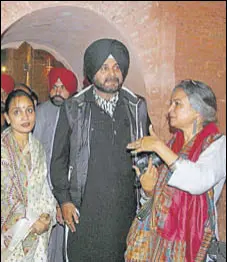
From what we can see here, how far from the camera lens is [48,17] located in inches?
113

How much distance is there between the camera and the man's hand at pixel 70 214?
7.91 ft

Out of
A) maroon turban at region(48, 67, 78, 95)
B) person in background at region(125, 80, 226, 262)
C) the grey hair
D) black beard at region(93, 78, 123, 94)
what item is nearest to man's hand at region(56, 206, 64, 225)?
person in background at region(125, 80, 226, 262)

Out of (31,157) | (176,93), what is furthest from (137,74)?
(31,157)

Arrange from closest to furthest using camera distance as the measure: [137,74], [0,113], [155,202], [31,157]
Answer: [155,202]
[31,157]
[0,113]
[137,74]

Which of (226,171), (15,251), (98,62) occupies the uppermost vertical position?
(98,62)

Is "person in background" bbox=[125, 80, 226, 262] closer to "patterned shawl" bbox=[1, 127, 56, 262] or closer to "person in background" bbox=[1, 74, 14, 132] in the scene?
"patterned shawl" bbox=[1, 127, 56, 262]

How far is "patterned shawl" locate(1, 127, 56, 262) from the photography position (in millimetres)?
2400

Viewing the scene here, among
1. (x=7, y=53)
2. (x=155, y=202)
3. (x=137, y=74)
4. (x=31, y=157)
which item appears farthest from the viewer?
(x=7, y=53)

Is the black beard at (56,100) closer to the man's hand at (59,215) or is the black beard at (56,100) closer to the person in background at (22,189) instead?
the person in background at (22,189)

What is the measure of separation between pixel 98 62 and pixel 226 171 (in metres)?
0.83

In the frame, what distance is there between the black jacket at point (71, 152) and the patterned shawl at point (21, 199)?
97 millimetres

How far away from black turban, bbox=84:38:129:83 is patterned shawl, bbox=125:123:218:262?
0.56 m

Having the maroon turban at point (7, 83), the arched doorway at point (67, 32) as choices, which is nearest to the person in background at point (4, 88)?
the maroon turban at point (7, 83)

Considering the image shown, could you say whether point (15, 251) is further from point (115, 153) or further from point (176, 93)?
point (176, 93)
